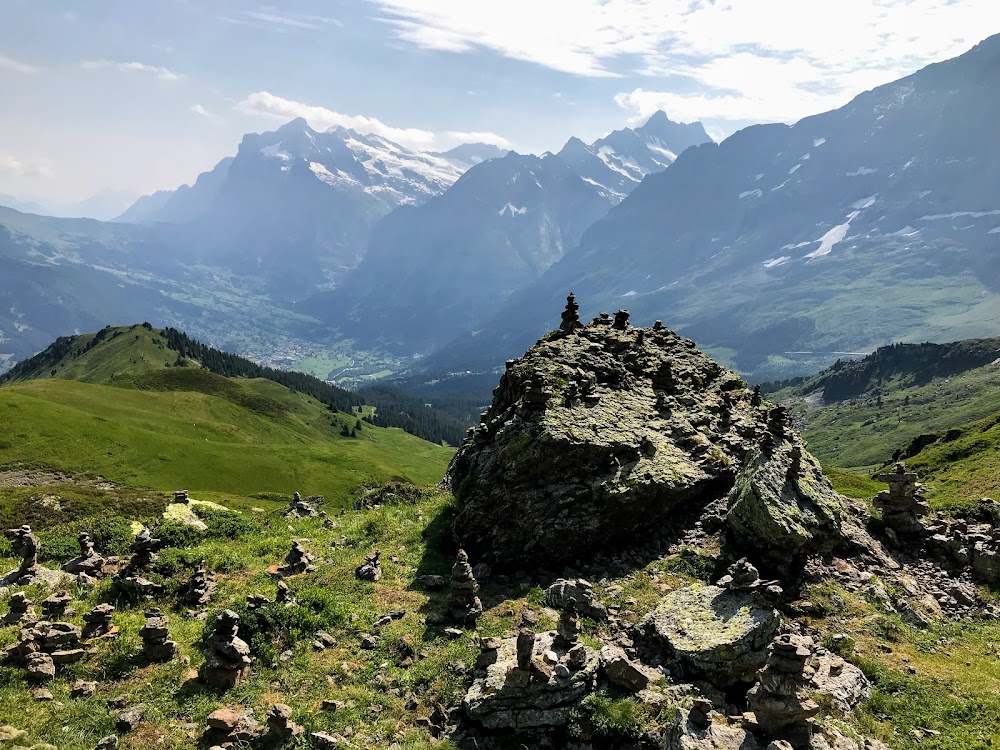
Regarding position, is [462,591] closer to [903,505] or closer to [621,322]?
[903,505]

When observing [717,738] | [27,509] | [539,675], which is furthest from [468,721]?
[27,509]

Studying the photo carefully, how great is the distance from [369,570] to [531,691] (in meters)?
11.7

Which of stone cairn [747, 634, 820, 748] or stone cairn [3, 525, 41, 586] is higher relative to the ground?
stone cairn [747, 634, 820, 748]

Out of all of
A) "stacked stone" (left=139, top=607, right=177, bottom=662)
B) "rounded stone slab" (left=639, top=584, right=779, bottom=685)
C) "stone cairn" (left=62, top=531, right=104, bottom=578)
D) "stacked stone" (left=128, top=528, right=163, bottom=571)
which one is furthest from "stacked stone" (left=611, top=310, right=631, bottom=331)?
"stone cairn" (left=62, top=531, right=104, bottom=578)

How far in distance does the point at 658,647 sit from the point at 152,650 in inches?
697

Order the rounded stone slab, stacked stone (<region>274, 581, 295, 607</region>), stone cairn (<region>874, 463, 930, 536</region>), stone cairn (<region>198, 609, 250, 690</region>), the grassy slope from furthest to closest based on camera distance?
the grassy slope → stone cairn (<region>874, 463, 930, 536</region>) → stacked stone (<region>274, 581, 295, 607</region>) → the rounded stone slab → stone cairn (<region>198, 609, 250, 690</region>)

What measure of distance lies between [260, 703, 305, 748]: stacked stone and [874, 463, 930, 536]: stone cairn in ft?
95.8

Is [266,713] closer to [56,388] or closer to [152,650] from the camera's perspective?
[152,650]

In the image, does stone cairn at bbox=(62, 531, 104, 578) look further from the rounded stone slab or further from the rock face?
the rounded stone slab

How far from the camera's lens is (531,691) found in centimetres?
1778

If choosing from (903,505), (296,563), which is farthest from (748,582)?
(296,563)

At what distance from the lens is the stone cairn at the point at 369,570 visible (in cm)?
2669

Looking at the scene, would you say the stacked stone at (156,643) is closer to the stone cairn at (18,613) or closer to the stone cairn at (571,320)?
the stone cairn at (18,613)

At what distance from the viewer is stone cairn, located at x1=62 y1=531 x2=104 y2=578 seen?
1031 inches
